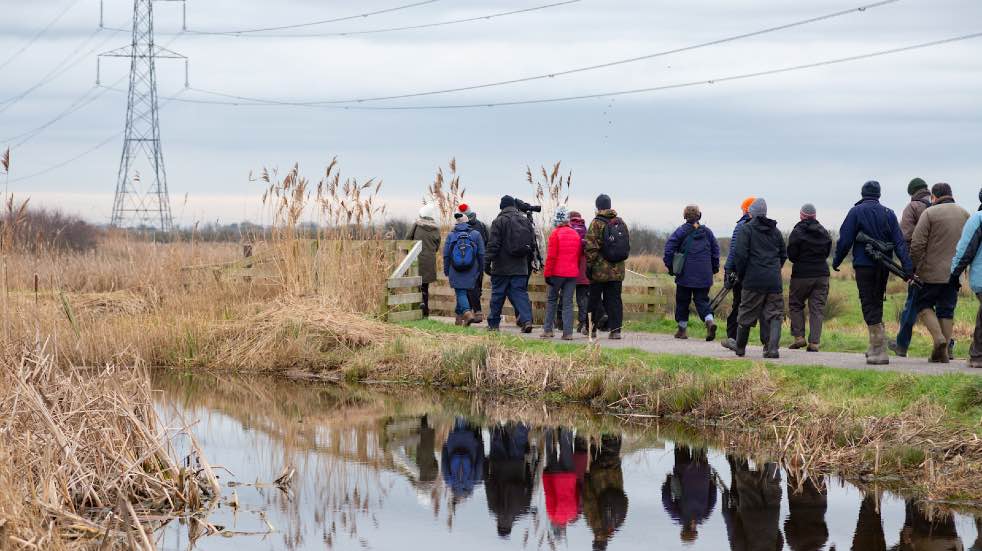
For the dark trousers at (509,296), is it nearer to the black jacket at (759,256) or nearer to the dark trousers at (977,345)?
the black jacket at (759,256)

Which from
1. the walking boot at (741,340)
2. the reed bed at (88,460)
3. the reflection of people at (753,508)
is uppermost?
the walking boot at (741,340)

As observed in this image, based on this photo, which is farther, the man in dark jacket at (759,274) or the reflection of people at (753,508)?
the man in dark jacket at (759,274)

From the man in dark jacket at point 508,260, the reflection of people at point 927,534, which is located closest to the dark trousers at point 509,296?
the man in dark jacket at point 508,260

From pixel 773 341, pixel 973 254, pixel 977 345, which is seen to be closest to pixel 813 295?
pixel 773 341

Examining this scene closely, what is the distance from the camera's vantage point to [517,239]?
734 inches

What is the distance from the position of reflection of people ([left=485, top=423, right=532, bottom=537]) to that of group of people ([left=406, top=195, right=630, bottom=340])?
16.5 feet

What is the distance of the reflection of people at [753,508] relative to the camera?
842 cm

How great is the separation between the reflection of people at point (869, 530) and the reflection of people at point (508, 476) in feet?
→ 7.84

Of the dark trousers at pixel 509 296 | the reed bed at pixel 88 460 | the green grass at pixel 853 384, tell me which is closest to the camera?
the reed bed at pixel 88 460

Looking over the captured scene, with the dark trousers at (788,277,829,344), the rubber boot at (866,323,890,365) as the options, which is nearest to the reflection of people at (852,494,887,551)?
the rubber boot at (866,323,890,365)

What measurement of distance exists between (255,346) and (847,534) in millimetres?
11078

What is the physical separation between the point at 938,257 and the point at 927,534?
6730 millimetres

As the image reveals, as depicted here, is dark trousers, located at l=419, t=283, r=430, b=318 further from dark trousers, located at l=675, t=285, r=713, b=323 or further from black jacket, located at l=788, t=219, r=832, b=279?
black jacket, located at l=788, t=219, r=832, b=279

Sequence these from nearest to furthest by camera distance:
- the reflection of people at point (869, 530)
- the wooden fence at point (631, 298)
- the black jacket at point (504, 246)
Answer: the reflection of people at point (869, 530), the black jacket at point (504, 246), the wooden fence at point (631, 298)
